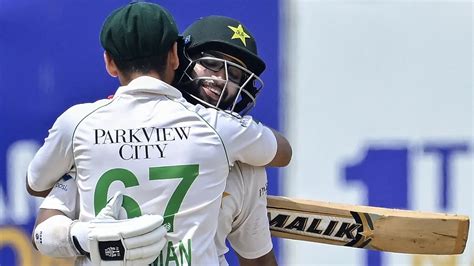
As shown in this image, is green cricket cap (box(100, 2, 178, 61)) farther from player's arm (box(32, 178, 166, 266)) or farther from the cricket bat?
the cricket bat

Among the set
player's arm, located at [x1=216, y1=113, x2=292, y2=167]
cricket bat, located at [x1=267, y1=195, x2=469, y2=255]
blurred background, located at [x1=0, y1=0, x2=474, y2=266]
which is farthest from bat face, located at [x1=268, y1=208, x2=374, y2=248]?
blurred background, located at [x1=0, y1=0, x2=474, y2=266]

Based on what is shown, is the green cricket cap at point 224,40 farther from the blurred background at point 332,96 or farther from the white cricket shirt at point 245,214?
the blurred background at point 332,96

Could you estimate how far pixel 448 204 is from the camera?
309 centimetres

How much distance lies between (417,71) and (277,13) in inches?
22.4

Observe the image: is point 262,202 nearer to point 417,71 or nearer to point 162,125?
point 162,125

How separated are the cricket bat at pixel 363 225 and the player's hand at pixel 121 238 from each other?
570 mm

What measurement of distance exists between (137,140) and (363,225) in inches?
30.4

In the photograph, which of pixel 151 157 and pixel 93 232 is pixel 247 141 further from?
pixel 93 232

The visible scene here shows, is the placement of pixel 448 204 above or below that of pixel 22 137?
below

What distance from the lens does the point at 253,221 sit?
2.01 meters

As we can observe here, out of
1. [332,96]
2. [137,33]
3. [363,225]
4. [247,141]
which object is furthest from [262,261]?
[332,96]

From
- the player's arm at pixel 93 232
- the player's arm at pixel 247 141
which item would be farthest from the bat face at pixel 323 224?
the player's arm at pixel 93 232

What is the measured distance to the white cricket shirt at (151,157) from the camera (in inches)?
66.4

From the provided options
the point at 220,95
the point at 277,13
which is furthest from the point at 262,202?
the point at 277,13
